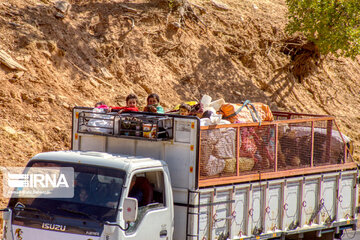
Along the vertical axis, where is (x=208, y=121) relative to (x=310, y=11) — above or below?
below

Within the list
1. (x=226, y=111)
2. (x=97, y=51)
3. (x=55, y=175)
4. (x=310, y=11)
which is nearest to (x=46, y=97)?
Answer: (x=97, y=51)

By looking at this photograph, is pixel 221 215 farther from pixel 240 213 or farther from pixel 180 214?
pixel 180 214

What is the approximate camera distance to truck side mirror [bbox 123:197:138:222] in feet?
22.0

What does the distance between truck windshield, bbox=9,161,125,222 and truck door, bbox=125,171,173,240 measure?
28 cm

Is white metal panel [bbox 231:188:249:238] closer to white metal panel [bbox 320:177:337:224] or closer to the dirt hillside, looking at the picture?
white metal panel [bbox 320:177:337:224]

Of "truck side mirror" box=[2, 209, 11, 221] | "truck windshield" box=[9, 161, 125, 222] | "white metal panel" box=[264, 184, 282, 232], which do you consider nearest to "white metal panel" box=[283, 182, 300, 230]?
"white metal panel" box=[264, 184, 282, 232]

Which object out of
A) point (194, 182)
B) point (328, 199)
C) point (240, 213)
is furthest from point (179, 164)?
point (328, 199)

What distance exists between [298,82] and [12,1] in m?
11.3

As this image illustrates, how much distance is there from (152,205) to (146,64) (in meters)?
10.3

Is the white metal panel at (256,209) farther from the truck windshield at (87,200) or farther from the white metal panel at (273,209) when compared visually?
the truck windshield at (87,200)

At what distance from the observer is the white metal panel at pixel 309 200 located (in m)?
9.67

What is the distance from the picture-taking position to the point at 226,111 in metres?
9.62

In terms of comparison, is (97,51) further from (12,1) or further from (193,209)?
(193,209)

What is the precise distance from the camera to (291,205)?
942cm
